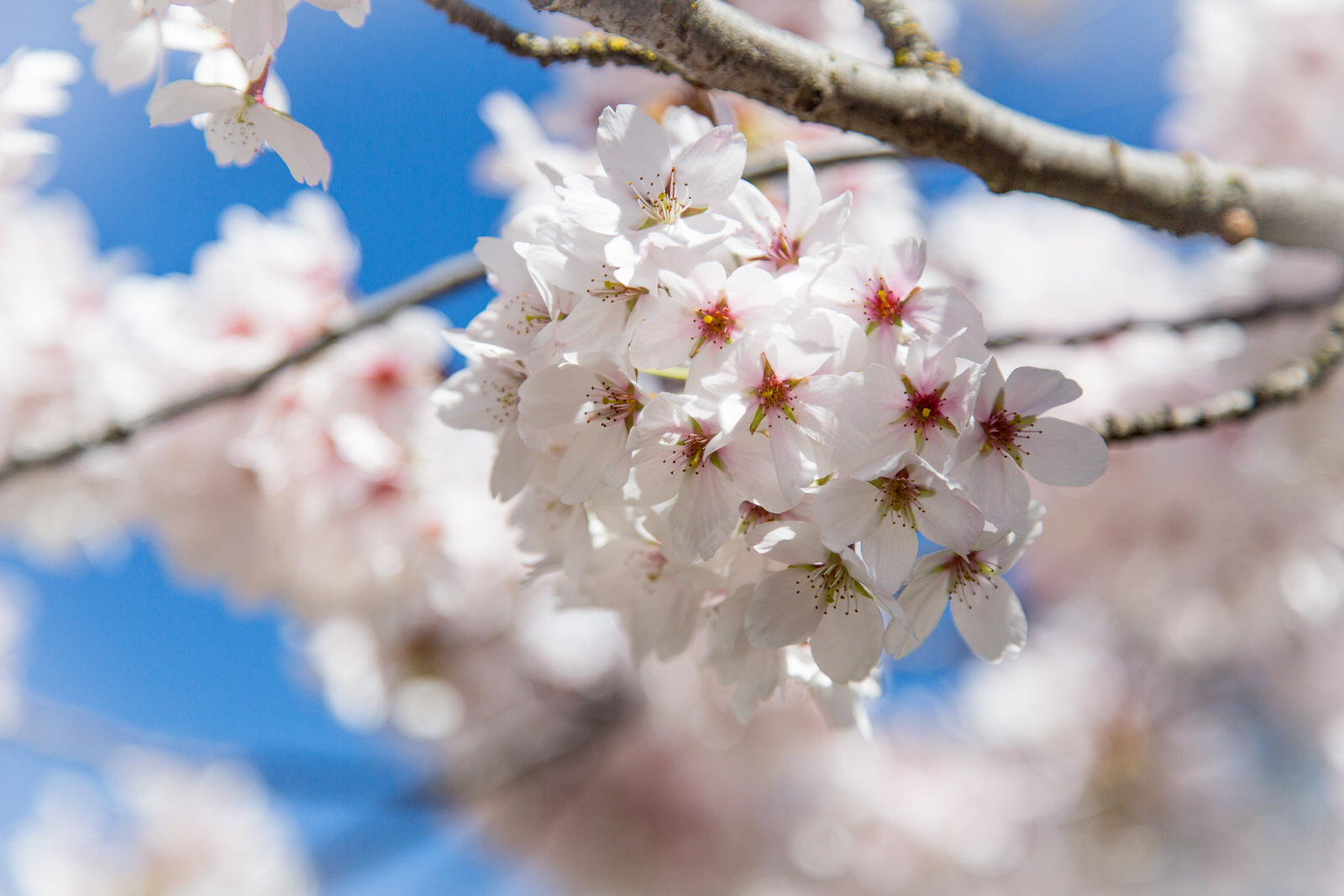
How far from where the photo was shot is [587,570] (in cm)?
78

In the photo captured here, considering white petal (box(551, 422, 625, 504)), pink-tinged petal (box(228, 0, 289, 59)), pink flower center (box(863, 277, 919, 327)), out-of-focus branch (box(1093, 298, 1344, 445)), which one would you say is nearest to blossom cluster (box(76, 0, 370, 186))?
pink-tinged petal (box(228, 0, 289, 59))

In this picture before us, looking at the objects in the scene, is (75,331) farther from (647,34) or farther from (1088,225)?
(1088,225)

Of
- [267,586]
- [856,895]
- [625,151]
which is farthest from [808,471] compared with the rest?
[856,895]

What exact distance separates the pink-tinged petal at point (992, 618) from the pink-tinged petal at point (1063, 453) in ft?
0.35

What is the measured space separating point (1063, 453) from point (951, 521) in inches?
4.1

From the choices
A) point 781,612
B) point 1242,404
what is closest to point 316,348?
point 781,612

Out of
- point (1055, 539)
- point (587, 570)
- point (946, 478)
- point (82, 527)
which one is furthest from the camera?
point (1055, 539)

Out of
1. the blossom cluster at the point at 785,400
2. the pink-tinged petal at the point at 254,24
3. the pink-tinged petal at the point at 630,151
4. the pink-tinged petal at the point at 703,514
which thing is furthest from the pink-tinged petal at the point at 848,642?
the pink-tinged petal at the point at 254,24

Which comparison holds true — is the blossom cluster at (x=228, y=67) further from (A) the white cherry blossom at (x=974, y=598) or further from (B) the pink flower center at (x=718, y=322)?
(A) the white cherry blossom at (x=974, y=598)

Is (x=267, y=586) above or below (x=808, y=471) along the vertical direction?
above

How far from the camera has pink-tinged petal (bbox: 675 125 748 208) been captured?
1.95 ft

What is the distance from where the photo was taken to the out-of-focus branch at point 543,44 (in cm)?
67

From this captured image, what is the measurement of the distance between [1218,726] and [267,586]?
161 inches

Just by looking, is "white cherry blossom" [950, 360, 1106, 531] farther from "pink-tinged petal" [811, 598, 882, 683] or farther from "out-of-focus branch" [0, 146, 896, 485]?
"out-of-focus branch" [0, 146, 896, 485]
